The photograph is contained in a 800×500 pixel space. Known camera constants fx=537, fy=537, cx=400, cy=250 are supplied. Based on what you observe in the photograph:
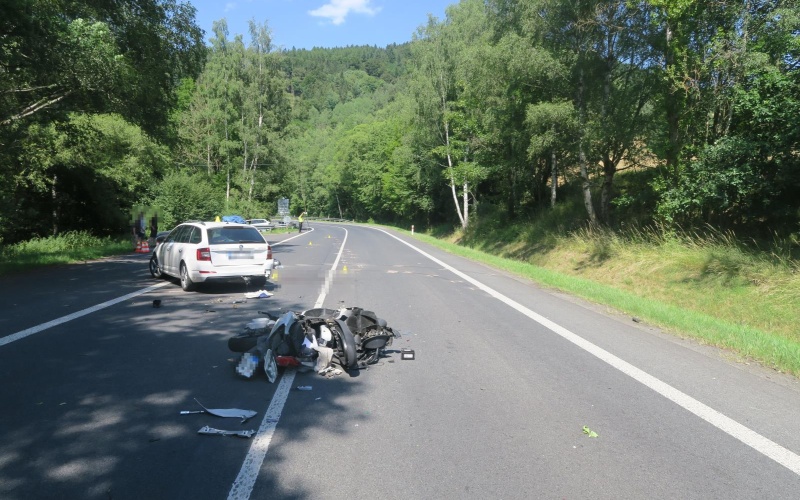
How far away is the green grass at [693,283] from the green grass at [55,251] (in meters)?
15.7

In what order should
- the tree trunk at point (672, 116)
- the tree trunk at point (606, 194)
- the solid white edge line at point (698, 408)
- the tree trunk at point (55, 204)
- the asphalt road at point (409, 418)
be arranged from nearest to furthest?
1. the asphalt road at point (409, 418)
2. the solid white edge line at point (698, 408)
3. the tree trunk at point (672, 116)
4. the tree trunk at point (606, 194)
5. the tree trunk at point (55, 204)

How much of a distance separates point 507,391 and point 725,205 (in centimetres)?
1431

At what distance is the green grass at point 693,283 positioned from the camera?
8.69m

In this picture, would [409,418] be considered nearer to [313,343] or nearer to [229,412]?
[229,412]

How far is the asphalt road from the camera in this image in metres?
3.57

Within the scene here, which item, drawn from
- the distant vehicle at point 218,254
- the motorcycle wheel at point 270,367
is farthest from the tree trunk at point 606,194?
the motorcycle wheel at point 270,367

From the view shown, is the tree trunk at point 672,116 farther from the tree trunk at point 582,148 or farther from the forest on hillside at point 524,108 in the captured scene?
the tree trunk at point 582,148

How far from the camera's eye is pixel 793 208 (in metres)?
15.8

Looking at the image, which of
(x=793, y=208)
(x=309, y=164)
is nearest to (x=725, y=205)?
(x=793, y=208)

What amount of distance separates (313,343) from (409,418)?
1.89 metres

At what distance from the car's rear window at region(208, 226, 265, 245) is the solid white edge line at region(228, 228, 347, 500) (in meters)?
7.27

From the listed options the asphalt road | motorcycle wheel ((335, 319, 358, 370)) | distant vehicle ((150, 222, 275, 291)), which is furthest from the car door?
motorcycle wheel ((335, 319, 358, 370))

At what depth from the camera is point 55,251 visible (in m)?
20.8

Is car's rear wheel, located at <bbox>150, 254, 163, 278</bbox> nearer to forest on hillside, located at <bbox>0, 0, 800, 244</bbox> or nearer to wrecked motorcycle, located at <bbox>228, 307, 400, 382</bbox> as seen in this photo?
forest on hillside, located at <bbox>0, 0, 800, 244</bbox>
